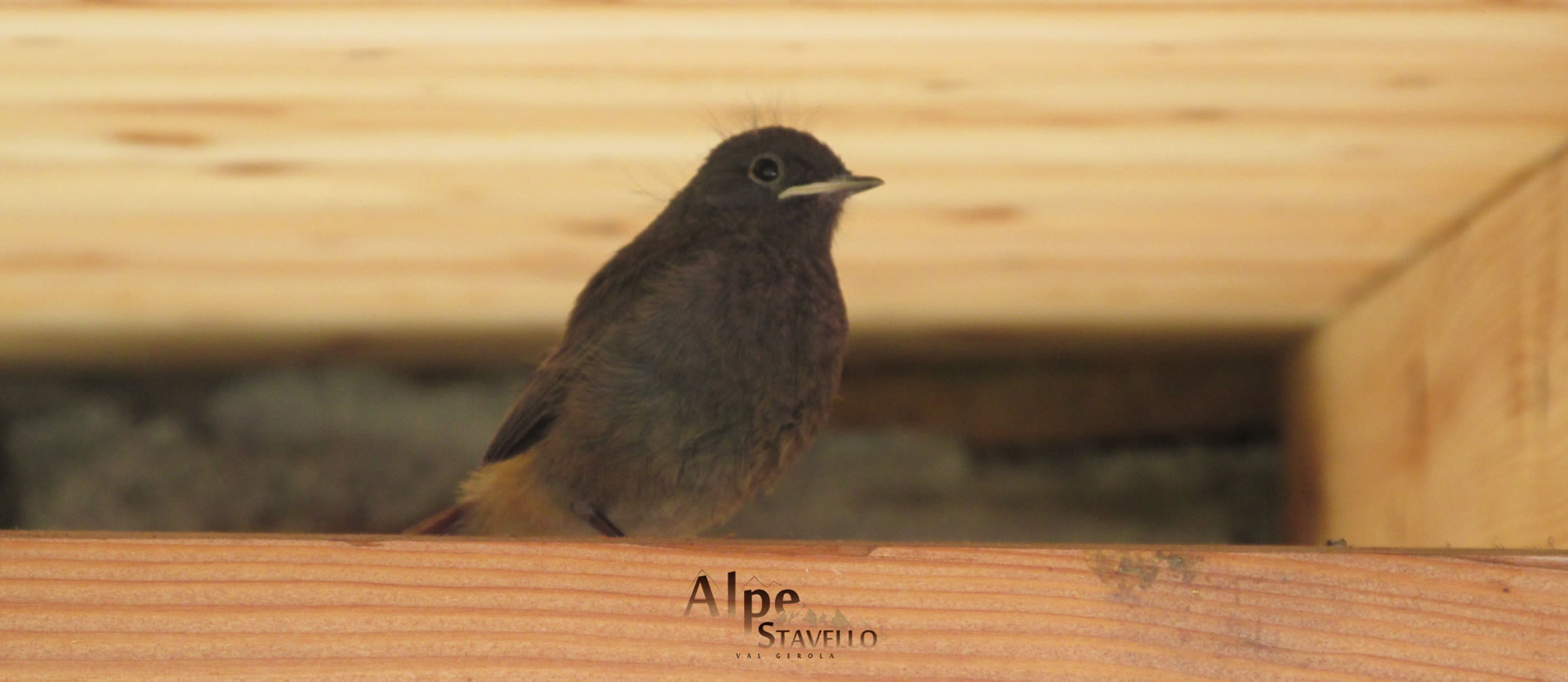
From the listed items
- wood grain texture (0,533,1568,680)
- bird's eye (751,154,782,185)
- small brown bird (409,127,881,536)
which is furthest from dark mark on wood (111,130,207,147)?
Result: wood grain texture (0,533,1568,680)

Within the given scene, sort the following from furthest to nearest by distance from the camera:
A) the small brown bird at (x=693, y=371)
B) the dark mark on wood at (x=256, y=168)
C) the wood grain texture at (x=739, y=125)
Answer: the dark mark on wood at (x=256, y=168) → the wood grain texture at (x=739, y=125) → the small brown bird at (x=693, y=371)

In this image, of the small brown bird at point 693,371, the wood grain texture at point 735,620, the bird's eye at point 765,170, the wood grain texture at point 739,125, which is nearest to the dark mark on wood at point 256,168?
the wood grain texture at point 739,125

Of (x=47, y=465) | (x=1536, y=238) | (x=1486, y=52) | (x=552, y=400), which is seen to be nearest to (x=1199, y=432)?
(x=1536, y=238)

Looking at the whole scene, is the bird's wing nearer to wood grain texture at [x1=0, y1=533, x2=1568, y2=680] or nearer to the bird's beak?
the bird's beak

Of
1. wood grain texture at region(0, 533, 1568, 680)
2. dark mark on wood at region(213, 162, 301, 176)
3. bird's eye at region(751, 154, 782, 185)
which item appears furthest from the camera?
dark mark on wood at region(213, 162, 301, 176)

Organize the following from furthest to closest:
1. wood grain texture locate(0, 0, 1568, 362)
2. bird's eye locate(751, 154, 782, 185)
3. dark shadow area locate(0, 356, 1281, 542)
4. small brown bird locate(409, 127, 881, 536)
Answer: dark shadow area locate(0, 356, 1281, 542)
bird's eye locate(751, 154, 782, 185)
wood grain texture locate(0, 0, 1568, 362)
small brown bird locate(409, 127, 881, 536)

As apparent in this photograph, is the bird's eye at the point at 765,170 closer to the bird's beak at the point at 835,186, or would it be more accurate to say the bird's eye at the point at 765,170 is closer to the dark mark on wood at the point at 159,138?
the bird's beak at the point at 835,186
